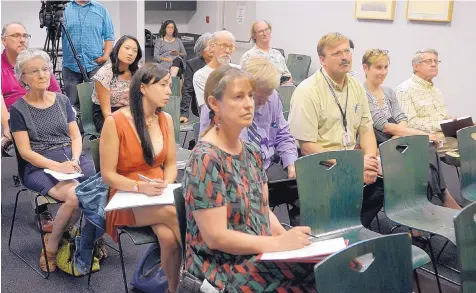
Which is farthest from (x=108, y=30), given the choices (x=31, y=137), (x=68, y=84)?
(x=31, y=137)

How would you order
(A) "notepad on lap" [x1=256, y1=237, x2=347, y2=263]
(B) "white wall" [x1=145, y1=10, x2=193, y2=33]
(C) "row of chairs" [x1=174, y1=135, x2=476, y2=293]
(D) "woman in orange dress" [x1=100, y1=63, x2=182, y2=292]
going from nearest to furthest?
(C) "row of chairs" [x1=174, y1=135, x2=476, y2=293], (A) "notepad on lap" [x1=256, y1=237, x2=347, y2=263], (D) "woman in orange dress" [x1=100, y1=63, x2=182, y2=292], (B) "white wall" [x1=145, y1=10, x2=193, y2=33]

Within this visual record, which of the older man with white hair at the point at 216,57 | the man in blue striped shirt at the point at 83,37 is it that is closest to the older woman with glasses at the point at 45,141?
the older man with white hair at the point at 216,57

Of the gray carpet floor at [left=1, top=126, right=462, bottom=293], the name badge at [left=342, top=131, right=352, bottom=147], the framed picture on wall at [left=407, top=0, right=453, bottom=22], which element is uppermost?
the framed picture on wall at [left=407, top=0, right=453, bottom=22]

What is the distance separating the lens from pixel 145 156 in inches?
110

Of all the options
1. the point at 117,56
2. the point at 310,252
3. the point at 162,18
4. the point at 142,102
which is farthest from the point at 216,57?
the point at 162,18

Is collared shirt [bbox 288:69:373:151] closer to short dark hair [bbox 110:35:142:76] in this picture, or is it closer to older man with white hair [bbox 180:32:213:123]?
short dark hair [bbox 110:35:142:76]

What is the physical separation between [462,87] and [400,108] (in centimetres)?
204

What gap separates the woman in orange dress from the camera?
2.65 metres

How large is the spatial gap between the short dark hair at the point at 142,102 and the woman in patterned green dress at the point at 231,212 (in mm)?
715

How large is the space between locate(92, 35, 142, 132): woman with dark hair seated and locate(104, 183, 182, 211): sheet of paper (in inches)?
59.8

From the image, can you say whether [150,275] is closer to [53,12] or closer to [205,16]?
[53,12]

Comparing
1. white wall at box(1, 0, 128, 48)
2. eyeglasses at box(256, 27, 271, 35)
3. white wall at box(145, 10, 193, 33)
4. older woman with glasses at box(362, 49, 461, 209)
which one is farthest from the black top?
white wall at box(145, 10, 193, 33)

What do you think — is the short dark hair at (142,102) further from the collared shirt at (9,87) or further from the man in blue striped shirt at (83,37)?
the man in blue striped shirt at (83,37)

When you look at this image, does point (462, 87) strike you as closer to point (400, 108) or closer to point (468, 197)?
point (400, 108)
